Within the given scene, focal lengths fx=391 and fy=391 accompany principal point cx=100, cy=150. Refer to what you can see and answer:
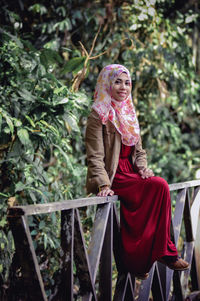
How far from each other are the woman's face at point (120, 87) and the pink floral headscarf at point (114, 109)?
0.07ft

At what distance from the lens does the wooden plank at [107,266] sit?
2.12m

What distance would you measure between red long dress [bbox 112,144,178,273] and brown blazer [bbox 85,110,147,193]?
0.43 ft

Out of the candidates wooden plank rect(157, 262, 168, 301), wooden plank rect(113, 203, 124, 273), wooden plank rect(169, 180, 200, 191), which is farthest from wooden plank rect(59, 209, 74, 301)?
wooden plank rect(157, 262, 168, 301)

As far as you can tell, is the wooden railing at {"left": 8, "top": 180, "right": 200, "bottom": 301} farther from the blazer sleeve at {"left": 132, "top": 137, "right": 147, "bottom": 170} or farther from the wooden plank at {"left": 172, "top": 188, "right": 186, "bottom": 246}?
the blazer sleeve at {"left": 132, "top": 137, "right": 147, "bottom": 170}

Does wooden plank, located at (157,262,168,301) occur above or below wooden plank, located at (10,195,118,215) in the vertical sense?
below

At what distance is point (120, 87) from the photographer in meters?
2.34

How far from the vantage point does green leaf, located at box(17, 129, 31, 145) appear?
2.39m

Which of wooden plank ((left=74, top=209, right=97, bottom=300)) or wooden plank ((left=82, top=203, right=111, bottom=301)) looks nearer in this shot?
wooden plank ((left=74, top=209, right=97, bottom=300))

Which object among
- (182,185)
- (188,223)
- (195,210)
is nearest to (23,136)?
(182,185)

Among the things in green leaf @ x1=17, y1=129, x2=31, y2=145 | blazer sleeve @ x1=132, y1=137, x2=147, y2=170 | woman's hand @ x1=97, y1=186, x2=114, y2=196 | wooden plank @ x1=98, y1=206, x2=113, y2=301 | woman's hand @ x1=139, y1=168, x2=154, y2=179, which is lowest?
wooden plank @ x1=98, y1=206, x2=113, y2=301

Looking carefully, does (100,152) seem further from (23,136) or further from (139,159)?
(23,136)

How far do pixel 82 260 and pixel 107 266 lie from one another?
329 millimetres

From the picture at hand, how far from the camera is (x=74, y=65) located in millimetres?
2795

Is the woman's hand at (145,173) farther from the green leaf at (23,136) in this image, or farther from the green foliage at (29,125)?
the green leaf at (23,136)
